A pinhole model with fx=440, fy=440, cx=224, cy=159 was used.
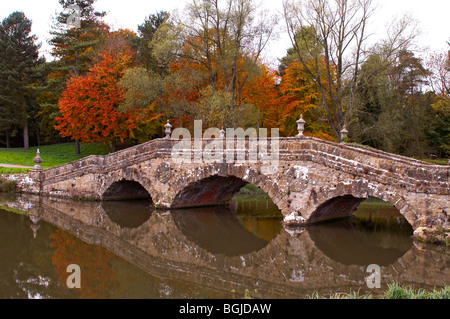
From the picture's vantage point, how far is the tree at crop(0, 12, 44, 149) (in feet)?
115

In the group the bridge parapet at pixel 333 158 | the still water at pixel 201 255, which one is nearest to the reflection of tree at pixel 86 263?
the still water at pixel 201 255

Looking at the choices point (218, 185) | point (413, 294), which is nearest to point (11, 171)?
point (218, 185)

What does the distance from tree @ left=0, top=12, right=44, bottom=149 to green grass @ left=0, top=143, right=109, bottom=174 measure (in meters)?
2.87

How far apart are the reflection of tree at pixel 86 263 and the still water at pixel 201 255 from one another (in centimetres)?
2

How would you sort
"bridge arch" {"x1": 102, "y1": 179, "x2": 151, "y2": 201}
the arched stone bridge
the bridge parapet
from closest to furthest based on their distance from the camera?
1. the bridge parapet
2. the arched stone bridge
3. "bridge arch" {"x1": 102, "y1": 179, "x2": 151, "y2": 201}

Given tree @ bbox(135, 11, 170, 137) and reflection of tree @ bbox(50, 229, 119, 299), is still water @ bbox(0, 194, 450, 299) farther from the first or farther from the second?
tree @ bbox(135, 11, 170, 137)

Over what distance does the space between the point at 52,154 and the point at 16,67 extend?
8.22 metres

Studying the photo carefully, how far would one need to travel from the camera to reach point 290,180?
14516 millimetres

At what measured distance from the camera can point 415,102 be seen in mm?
31797

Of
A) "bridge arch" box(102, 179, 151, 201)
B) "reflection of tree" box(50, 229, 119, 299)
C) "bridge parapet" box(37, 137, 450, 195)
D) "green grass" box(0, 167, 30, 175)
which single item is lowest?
"reflection of tree" box(50, 229, 119, 299)

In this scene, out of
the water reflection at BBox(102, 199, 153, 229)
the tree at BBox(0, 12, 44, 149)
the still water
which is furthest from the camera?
the tree at BBox(0, 12, 44, 149)

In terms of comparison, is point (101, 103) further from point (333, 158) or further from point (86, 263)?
point (86, 263)

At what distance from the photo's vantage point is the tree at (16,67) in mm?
35188

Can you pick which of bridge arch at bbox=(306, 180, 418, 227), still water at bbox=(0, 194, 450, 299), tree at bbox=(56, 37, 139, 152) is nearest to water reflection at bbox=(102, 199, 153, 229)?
still water at bbox=(0, 194, 450, 299)
